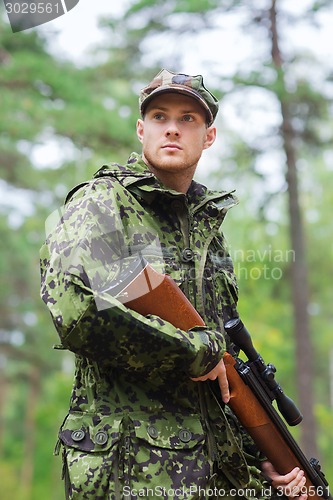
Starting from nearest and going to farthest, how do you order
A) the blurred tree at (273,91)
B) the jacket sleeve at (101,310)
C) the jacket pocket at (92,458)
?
the jacket sleeve at (101,310)
the jacket pocket at (92,458)
the blurred tree at (273,91)

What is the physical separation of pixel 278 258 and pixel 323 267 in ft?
24.9

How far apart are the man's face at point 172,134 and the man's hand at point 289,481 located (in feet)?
4.93

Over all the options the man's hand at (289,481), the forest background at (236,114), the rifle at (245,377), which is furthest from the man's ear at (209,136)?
the forest background at (236,114)

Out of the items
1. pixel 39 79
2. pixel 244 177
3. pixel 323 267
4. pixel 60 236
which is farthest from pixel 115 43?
pixel 60 236

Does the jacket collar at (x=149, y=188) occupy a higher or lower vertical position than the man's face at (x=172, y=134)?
lower

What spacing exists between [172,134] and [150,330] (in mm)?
998

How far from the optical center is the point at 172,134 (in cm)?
313

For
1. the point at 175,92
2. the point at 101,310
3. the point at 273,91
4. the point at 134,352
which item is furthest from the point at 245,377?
the point at 273,91

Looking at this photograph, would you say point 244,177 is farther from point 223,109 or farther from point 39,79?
point 39,79

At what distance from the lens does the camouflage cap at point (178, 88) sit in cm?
315

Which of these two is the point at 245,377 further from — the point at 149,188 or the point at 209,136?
the point at 209,136

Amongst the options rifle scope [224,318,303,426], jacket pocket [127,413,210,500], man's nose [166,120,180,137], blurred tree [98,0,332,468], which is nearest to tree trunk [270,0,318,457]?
blurred tree [98,0,332,468]

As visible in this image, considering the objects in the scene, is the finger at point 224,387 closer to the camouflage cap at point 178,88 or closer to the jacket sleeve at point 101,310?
the jacket sleeve at point 101,310

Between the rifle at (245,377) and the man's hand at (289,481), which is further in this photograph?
the man's hand at (289,481)
